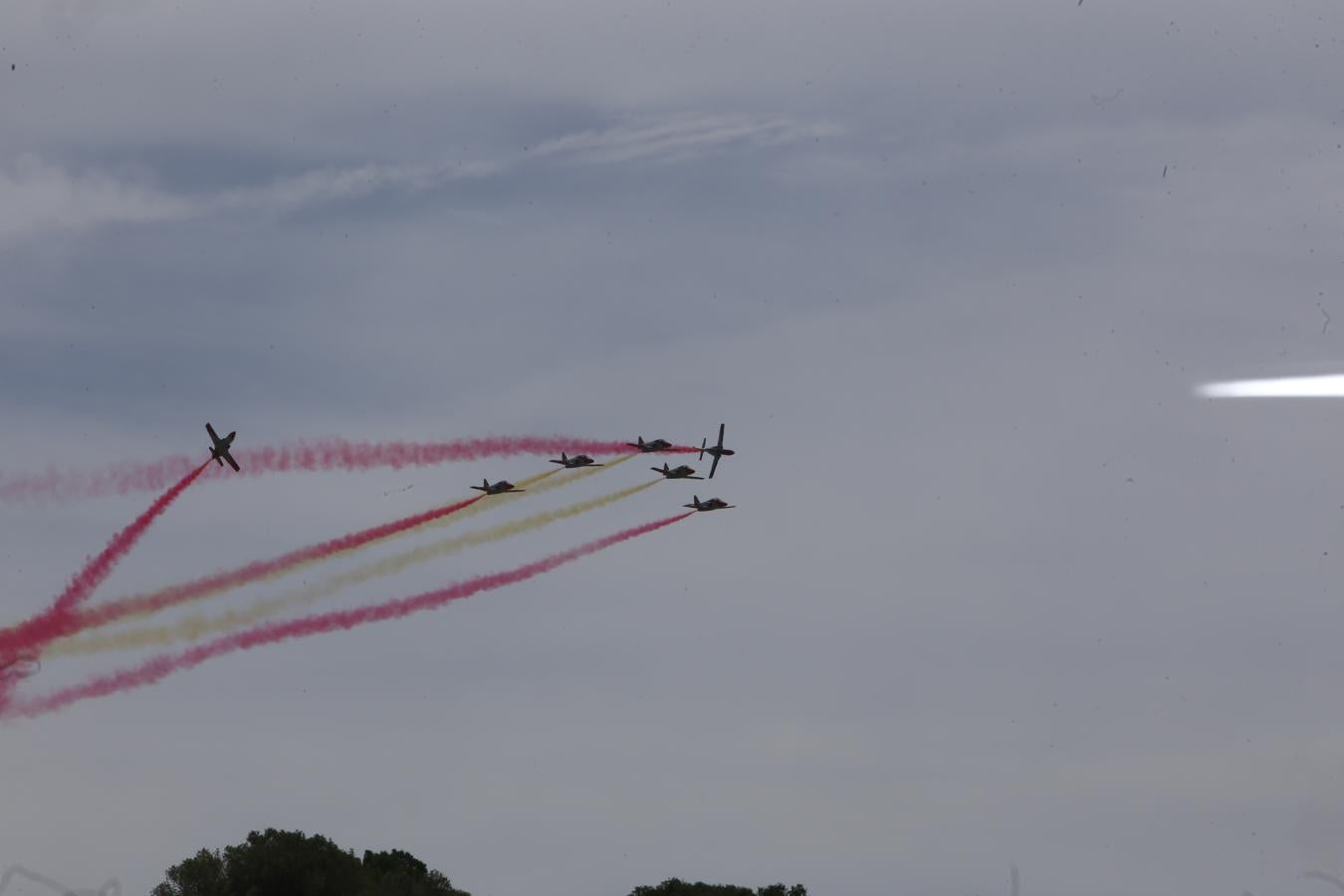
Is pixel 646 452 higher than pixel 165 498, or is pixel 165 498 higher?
pixel 646 452

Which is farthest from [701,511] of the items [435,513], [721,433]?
[435,513]

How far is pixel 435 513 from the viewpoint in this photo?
552ft

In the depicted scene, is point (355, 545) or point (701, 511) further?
point (701, 511)

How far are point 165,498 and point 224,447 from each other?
4848 mm

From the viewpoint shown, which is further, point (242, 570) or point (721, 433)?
point (721, 433)

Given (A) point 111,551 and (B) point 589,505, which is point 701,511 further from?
(A) point 111,551

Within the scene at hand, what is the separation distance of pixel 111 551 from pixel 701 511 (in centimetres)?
4159

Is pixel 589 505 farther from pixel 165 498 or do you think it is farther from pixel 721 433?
pixel 165 498

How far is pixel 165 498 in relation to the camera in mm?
154500

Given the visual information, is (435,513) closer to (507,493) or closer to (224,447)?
(507,493)

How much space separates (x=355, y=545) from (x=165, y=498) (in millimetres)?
13387

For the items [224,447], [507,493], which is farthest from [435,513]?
[224,447]

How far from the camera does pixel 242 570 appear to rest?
6265 inches

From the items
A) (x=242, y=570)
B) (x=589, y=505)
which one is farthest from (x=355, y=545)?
(x=589, y=505)
